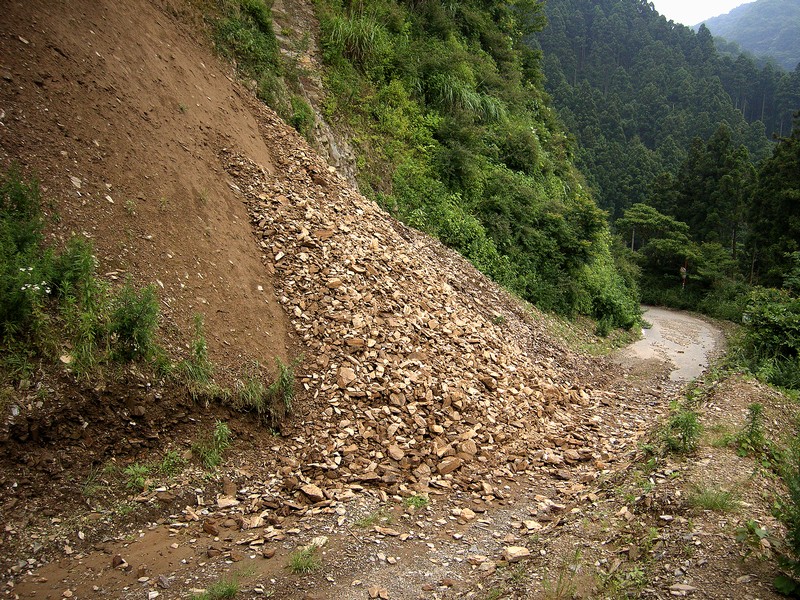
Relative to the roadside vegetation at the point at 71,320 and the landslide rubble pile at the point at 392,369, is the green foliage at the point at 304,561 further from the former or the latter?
the roadside vegetation at the point at 71,320

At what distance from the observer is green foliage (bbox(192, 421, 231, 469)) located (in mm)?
5078

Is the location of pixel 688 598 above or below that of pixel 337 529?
above

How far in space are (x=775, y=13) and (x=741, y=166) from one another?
547 ft

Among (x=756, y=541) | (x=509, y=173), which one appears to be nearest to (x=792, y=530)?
(x=756, y=541)

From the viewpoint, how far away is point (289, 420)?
5.79 metres

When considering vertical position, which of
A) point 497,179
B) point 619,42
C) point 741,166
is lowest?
point 497,179

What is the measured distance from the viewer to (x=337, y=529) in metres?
4.76

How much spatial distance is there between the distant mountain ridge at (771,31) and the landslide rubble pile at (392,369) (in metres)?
128

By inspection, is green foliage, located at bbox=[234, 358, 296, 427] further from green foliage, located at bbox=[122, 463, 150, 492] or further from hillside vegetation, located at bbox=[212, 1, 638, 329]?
hillside vegetation, located at bbox=[212, 1, 638, 329]

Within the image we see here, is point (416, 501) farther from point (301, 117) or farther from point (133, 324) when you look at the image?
point (301, 117)

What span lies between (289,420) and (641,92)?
6905cm

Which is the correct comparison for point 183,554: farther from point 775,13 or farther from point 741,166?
point 775,13

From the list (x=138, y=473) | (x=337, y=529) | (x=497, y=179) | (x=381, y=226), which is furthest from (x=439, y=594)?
(x=497, y=179)

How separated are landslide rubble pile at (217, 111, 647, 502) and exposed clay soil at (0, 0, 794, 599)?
1.3 inches
